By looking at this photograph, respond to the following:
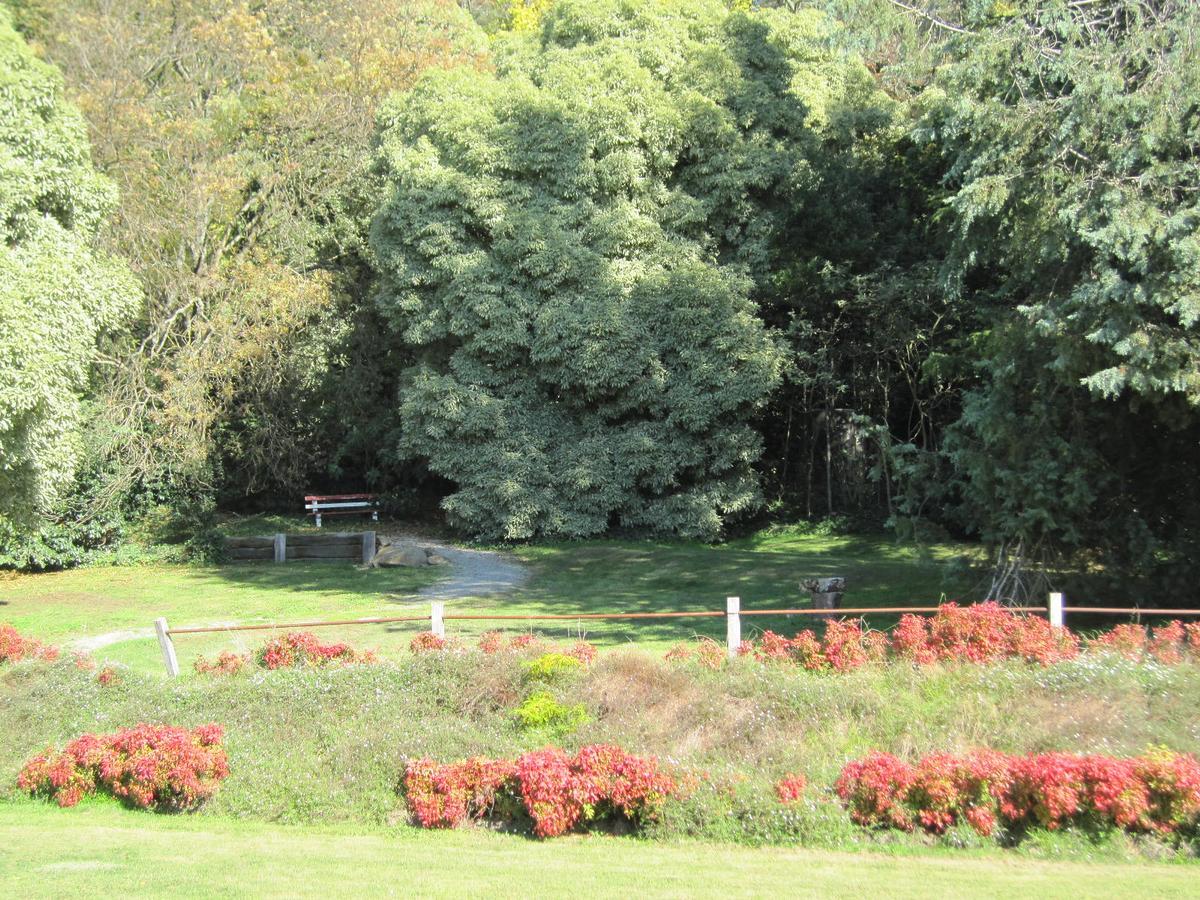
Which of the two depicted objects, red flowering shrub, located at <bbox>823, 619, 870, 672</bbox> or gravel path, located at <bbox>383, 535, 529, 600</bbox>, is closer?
red flowering shrub, located at <bbox>823, 619, 870, 672</bbox>

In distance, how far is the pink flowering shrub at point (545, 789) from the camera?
830 cm

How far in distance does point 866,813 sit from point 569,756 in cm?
236

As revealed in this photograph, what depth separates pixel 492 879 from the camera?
712 cm

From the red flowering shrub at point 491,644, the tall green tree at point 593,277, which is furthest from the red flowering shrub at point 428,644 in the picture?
the tall green tree at point 593,277

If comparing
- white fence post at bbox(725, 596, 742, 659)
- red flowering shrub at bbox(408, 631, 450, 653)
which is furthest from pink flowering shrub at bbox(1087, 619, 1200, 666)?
red flowering shrub at bbox(408, 631, 450, 653)

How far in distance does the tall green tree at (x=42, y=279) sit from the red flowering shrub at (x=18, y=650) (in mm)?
3466

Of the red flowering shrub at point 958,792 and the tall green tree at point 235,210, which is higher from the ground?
the tall green tree at point 235,210

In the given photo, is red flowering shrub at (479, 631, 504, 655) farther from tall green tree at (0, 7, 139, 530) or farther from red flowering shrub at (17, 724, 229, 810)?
tall green tree at (0, 7, 139, 530)

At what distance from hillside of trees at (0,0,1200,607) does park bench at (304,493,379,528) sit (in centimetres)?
56

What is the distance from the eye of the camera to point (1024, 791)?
7824 mm

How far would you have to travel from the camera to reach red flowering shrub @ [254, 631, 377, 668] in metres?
11.8

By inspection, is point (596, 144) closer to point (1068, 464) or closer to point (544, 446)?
point (544, 446)

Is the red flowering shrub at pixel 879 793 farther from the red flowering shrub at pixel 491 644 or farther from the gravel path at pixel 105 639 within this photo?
the gravel path at pixel 105 639

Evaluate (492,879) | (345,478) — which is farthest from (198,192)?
(492,879)
